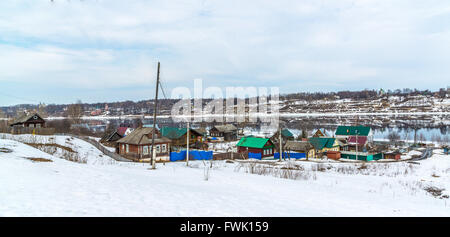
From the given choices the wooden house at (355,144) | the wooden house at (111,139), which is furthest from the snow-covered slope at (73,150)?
the wooden house at (355,144)

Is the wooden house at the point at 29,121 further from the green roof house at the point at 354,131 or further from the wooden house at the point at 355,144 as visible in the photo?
the green roof house at the point at 354,131

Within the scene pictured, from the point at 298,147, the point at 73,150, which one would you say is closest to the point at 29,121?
the point at 73,150

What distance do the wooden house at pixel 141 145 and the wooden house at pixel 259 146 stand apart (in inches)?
568

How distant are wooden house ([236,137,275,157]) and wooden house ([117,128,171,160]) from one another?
14423 mm

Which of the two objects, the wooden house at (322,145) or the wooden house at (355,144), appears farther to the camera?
the wooden house at (355,144)

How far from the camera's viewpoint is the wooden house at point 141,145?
104 ft

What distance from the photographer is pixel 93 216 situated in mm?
4992

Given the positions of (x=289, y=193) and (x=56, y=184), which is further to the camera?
(x=289, y=193)

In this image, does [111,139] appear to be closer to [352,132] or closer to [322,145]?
[322,145]

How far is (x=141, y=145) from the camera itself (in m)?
31.7
